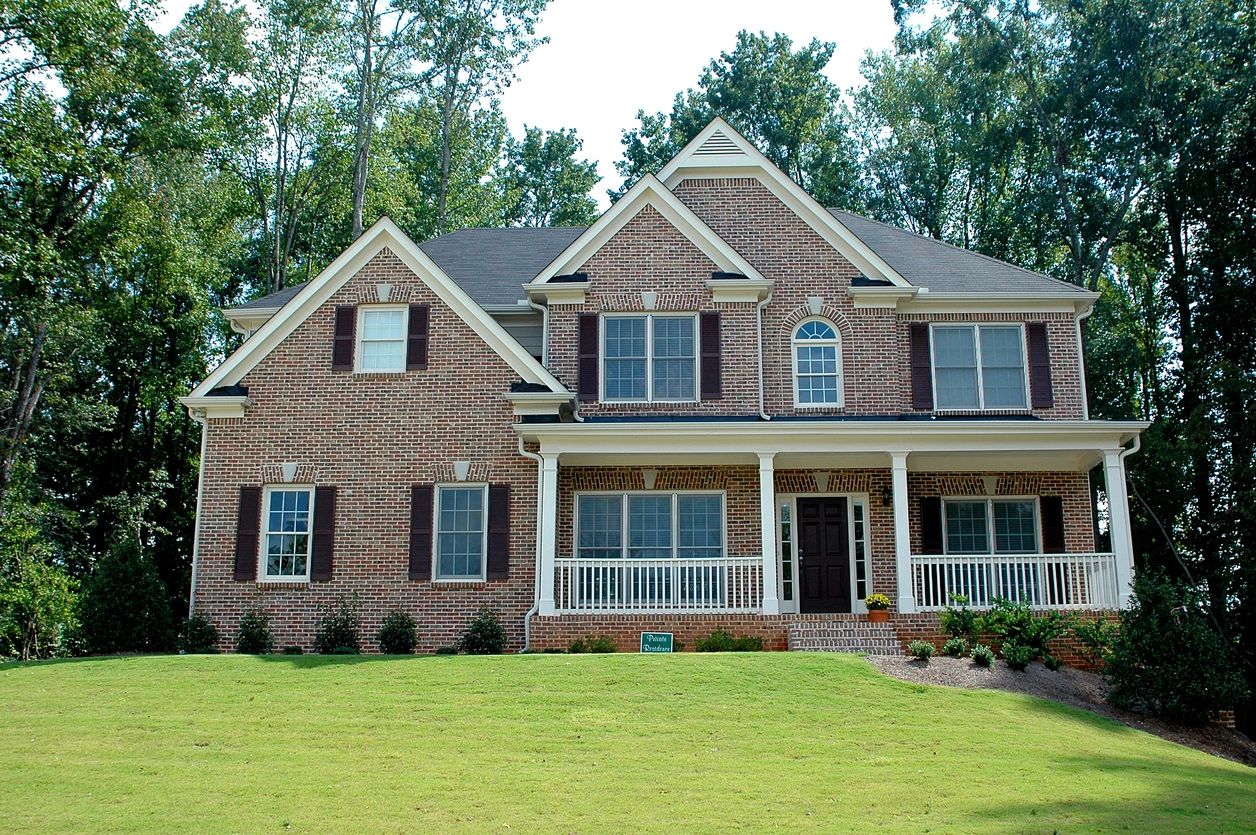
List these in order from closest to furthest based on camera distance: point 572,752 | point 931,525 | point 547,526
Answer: point 572,752 → point 547,526 → point 931,525

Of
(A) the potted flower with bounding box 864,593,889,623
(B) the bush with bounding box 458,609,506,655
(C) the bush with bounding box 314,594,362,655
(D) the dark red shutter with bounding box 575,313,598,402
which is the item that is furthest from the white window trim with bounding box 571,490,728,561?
(C) the bush with bounding box 314,594,362,655

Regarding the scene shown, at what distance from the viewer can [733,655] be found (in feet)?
54.6

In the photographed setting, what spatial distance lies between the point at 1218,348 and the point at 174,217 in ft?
92.2

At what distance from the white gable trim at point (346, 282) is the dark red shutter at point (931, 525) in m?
7.53

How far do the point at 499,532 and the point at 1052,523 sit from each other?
10.3 meters

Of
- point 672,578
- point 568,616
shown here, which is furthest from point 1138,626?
point 568,616

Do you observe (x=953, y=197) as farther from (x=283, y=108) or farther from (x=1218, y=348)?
(x=283, y=108)

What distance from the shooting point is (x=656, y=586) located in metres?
19.2

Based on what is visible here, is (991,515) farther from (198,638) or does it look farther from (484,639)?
(198,638)

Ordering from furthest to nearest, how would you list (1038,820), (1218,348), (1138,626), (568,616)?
(1218,348) → (568,616) → (1138,626) → (1038,820)

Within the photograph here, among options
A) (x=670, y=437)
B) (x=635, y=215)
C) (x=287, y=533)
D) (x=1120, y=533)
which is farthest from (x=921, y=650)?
(x=287, y=533)

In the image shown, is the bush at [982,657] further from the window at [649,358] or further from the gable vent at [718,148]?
the gable vent at [718,148]

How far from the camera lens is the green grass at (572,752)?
404 inches

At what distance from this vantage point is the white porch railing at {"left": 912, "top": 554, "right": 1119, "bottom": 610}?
62.7 ft
